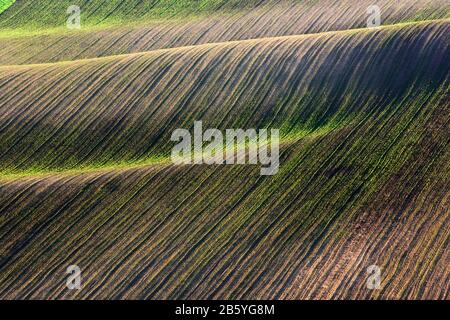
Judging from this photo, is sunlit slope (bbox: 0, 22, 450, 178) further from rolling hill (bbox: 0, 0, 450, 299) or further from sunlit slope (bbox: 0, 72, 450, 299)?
sunlit slope (bbox: 0, 72, 450, 299)

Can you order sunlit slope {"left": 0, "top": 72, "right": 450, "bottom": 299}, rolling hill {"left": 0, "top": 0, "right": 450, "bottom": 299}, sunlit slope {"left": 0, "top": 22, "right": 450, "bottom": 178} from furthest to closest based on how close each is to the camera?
sunlit slope {"left": 0, "top": 22, "right": 450, "bottom": 178} < rolling hill {"left": 0, "top": 0, "right": 450, "bottom": 299} < sunlit slope {"left": 0, "top": 72, "right": 450, "bottom": 299}

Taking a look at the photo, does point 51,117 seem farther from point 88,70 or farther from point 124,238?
point 124,238

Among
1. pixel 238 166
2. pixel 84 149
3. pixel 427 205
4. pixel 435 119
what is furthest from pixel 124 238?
pixel 435 119

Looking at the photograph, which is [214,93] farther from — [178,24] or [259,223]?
[178,24]

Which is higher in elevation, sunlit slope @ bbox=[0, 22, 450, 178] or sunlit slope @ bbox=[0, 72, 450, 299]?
sunlit slope @ bbox=[0, 22, 450, 178]

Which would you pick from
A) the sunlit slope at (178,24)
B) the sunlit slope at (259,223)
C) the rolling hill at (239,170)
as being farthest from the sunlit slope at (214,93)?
the sunlit slope at (178,24)

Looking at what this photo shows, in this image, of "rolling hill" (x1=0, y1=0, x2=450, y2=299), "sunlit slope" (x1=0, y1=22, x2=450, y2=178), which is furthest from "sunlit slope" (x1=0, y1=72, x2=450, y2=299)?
"sunlit slope" (x1=0, y1=22, x2=450, y2=178)
